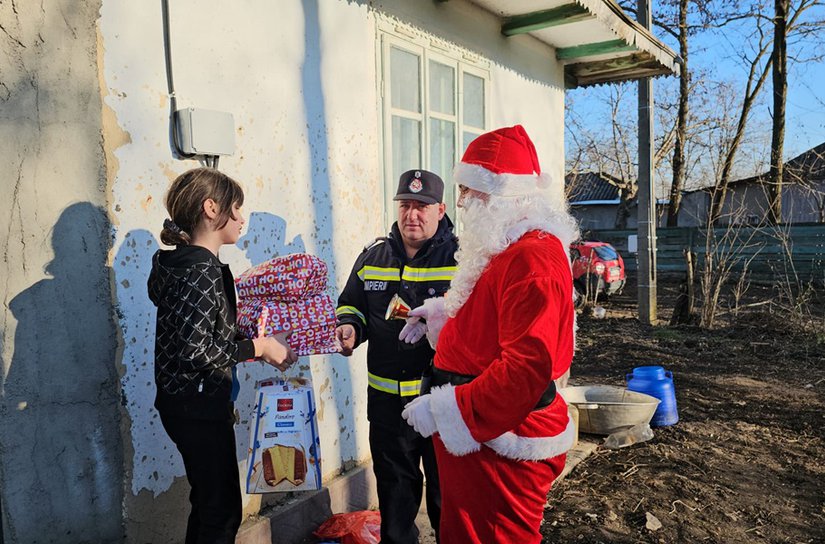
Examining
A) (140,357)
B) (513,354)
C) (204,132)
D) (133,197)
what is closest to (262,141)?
(204,132)

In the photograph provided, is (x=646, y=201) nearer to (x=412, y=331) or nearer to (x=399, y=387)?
(x=399, y=387)

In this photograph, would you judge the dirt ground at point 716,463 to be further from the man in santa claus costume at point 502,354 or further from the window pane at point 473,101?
the window pane at point 473,101

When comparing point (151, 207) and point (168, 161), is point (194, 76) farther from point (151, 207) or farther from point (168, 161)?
point (151, 207)

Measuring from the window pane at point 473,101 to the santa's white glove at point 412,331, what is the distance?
268 cm

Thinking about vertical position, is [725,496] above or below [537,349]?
below

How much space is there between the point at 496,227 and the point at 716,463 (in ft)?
12.3

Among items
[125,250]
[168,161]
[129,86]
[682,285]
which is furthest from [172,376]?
[682,285]

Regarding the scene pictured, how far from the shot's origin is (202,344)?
2.20 meters

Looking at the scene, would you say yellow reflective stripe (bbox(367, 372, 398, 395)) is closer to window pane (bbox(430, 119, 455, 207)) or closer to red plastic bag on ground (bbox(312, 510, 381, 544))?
red plastic bag on ground (bbox(312, 510, 381, 544))

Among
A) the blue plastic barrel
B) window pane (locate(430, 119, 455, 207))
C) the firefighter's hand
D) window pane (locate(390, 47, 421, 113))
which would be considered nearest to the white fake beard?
the firefighter's hand

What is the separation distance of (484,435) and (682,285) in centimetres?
1015

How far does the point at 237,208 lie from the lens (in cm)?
245

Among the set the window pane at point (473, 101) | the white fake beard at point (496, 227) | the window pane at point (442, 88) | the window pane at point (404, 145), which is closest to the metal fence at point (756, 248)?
the window pane at point (473, 101)

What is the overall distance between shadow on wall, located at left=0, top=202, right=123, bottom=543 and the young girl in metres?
0.33
